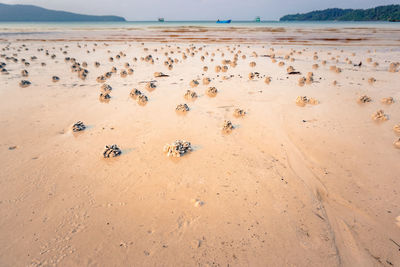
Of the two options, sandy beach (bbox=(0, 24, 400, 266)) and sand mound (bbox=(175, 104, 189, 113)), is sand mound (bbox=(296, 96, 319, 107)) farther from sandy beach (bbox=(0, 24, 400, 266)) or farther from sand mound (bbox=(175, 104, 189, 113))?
sand mound (bbox=(175, 104, 189, 113))

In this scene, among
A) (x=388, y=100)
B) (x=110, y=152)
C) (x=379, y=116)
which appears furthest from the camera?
(x=388, y=100)

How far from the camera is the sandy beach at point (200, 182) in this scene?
9.35ft

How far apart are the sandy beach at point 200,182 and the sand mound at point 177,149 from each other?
5 centimetres

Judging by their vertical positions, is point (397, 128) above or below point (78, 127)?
above

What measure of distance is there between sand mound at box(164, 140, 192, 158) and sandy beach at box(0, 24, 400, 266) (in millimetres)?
52

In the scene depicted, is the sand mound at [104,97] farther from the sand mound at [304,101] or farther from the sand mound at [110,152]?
the sand mound at [304,101]

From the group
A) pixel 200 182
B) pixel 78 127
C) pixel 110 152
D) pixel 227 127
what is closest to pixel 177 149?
pixel 200 182

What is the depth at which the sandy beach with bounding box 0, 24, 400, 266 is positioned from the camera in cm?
285

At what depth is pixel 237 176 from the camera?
4.28 m

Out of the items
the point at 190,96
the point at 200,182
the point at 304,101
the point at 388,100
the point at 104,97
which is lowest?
the point at 200,182

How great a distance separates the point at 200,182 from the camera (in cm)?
412

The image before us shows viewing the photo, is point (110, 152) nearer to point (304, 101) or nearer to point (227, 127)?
point (227, 127)

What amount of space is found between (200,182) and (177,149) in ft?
3.90

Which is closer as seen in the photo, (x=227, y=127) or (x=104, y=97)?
(x=227, y=127)
